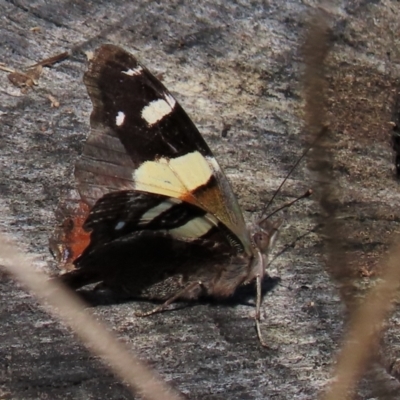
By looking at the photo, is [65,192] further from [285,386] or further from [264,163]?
[285,386]

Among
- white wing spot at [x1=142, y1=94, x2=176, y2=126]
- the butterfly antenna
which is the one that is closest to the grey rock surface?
the butterfly antenna

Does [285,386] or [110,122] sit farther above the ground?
[110,122]

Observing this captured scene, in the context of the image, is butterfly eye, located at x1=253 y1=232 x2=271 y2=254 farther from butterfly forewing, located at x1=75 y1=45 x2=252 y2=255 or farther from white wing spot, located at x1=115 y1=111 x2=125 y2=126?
white wing spot, located at x1=115 y1=111 x2=125 y2=126

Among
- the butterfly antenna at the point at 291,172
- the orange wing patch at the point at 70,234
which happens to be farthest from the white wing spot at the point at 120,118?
the butterfly antenna at the point at 291,172

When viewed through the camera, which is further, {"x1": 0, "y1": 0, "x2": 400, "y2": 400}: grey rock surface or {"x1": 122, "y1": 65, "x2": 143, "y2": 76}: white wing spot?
{"x1": 122, "y1": 65, "x2": 143, "y2": 76}: white wing spot

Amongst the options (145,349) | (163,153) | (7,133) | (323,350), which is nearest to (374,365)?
(323,350)

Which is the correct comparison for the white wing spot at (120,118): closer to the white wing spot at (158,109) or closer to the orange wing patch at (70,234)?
the white wing spot at (158,109)

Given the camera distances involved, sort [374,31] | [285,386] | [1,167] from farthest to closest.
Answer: [374,31] → [1,167] → [285,386]
